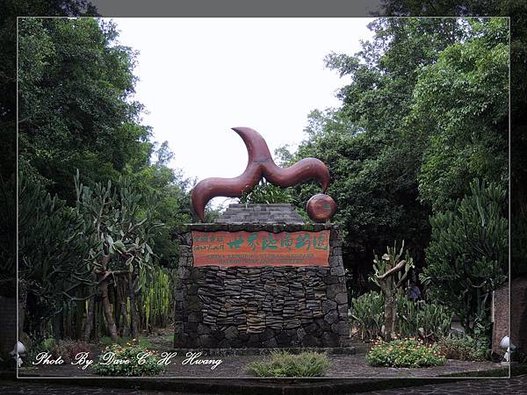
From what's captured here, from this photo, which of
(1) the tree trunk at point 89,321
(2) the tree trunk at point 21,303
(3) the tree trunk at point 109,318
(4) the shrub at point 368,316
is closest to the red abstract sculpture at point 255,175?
(3) the tree trunk at point 109,318

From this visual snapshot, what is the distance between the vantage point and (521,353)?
12.6m

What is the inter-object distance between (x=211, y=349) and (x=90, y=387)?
1.74 metres

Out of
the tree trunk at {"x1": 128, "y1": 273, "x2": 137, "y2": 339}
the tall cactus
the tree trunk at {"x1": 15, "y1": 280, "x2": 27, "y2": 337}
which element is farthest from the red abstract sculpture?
the tree trunk at {"x1": 15, "y1": 280, "x2": 27, "y2": 337}

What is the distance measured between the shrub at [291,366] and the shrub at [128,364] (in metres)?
1.30

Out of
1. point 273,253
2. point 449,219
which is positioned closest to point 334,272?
point 273,253

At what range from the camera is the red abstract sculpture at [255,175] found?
1104 cm

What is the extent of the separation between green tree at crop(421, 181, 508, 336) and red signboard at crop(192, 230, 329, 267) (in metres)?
1.72

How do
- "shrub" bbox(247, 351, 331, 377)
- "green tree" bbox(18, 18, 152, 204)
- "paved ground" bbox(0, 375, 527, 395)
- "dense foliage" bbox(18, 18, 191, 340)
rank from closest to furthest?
"paved ground" bbox(0, 375, 527, 395) < "shrub" bbox(247, 351, 331, 377) < "dense foliage" bbox(18, 18, 191, 340) < "green tree" bbox(18, 18, 152, 204)

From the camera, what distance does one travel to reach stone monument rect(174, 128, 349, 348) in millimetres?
11320

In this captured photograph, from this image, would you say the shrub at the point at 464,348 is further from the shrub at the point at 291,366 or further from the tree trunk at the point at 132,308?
the tree trunk at the point at 132,308

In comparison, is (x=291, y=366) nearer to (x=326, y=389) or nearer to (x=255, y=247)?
(x=326, y=389)

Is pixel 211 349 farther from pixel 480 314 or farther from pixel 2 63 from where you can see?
pixel 2 63

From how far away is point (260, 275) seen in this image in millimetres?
11516

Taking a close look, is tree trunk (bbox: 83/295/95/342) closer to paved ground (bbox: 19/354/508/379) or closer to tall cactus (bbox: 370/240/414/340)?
paved ground (bbox: 19/354/508/379)
